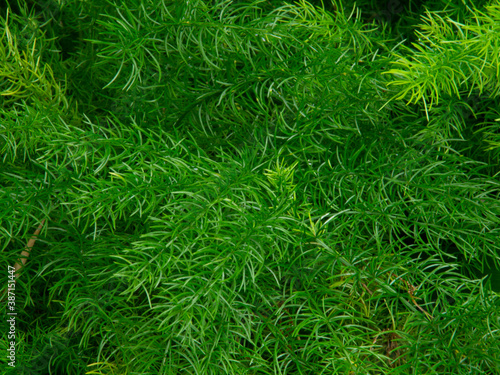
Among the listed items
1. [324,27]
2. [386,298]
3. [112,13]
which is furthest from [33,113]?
[386,298]

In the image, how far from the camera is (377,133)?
1239mm

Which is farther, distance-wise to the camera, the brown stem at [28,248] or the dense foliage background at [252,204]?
the brown stem at [28,248]

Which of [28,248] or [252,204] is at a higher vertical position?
[252,204]

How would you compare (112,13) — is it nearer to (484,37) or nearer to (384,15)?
(384,15)

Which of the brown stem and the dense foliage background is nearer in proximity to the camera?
the dense foliage background

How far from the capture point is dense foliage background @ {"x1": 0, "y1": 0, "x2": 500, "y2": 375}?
3.30 ft

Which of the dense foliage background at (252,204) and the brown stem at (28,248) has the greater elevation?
the dense foliage background at (252,204)

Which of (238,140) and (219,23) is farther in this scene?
(238,140)

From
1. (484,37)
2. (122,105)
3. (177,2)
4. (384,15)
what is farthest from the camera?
(384,15)

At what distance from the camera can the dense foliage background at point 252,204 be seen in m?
1.01

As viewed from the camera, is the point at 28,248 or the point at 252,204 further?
the point at 28,248

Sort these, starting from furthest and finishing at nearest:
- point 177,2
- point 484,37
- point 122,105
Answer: point 122,105 → point 177,2 → point 484,37

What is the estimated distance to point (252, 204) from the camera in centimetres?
109

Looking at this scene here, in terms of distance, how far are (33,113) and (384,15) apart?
41.3 inches
